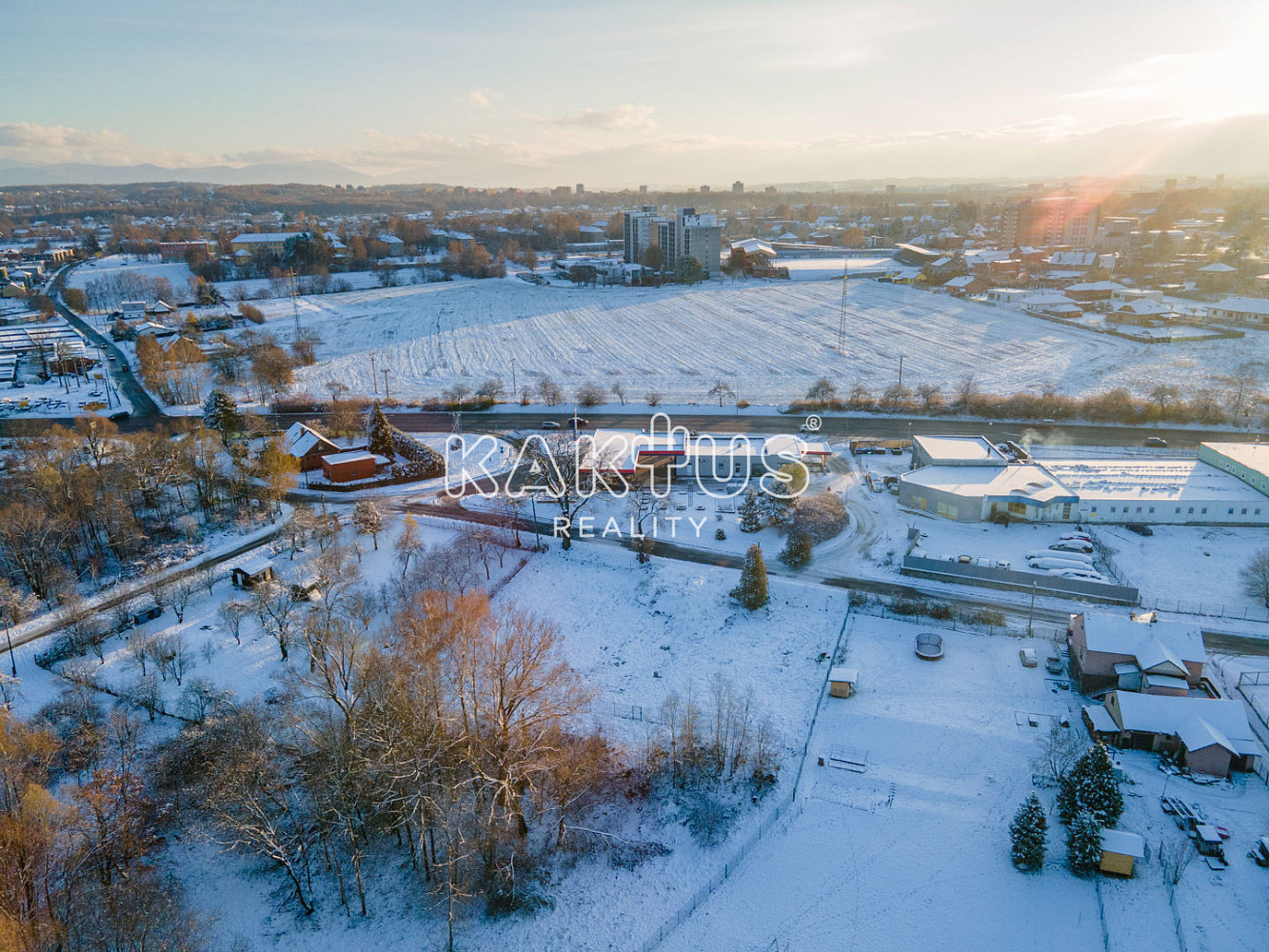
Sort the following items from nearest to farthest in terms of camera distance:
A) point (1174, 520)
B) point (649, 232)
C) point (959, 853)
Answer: point (959, 853) → point (1174, 520) → point (649, 232)

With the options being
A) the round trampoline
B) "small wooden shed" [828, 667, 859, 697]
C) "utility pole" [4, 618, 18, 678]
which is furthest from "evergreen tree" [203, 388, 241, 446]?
the round trampoline

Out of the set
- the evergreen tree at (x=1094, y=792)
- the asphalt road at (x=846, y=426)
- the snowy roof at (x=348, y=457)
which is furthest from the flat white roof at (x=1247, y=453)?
the snowy roof at (x=348, y=457)

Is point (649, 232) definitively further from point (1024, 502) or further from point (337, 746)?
point (337, 746)

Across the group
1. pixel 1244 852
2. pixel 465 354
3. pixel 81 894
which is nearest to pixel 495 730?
pixel 81 894

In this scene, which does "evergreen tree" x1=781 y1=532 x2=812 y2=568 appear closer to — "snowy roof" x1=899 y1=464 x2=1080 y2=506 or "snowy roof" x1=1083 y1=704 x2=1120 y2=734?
"snowy roof" x1=899 y1=464 x2=1080 y2=506

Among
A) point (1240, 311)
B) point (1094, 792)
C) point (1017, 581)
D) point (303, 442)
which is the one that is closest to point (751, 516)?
point (1017, 581)

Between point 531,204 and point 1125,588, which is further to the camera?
point 531,204

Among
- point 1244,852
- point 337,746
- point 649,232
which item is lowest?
point 1244,852
